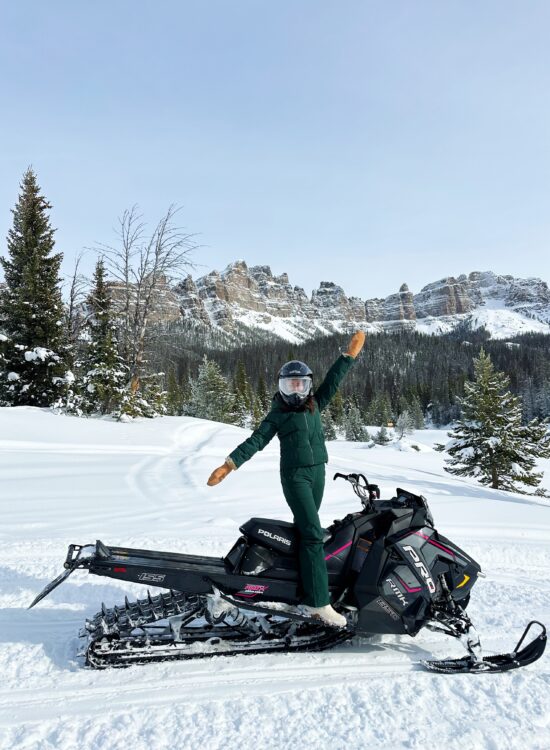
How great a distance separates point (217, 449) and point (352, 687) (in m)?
11.4

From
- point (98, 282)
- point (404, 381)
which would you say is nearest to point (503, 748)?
point (98, 282)

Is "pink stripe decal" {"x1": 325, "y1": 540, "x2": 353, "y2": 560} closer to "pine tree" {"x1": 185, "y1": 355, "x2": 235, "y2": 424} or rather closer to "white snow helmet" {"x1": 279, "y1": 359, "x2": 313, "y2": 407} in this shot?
"white snow helmet" {"x1": 279, "y1": 359, "x2": 313, "y2": 407}

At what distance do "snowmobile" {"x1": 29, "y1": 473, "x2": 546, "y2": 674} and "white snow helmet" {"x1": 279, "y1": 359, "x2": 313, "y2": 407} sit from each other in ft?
3.07

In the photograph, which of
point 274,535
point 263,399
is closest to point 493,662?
point 274,535

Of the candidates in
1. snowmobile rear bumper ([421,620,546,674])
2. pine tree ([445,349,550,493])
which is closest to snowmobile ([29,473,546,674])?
snowmobile rear bumper ([421,620,546,674])

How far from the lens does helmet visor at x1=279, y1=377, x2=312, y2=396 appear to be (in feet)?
11.8

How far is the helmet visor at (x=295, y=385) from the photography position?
142 inches

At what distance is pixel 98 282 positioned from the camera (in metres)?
20.5

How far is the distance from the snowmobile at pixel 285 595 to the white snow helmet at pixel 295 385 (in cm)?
93

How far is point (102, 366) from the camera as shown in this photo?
62.3ft

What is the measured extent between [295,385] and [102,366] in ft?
55.5

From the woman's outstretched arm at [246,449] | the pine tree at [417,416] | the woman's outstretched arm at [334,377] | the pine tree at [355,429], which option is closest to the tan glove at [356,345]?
the woman's outstretched arm at [334,377]

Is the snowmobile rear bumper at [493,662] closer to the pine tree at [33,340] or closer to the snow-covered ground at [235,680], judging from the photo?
the snow-covered ground at [235,680]

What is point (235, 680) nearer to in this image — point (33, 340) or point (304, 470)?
point (304, 470)
